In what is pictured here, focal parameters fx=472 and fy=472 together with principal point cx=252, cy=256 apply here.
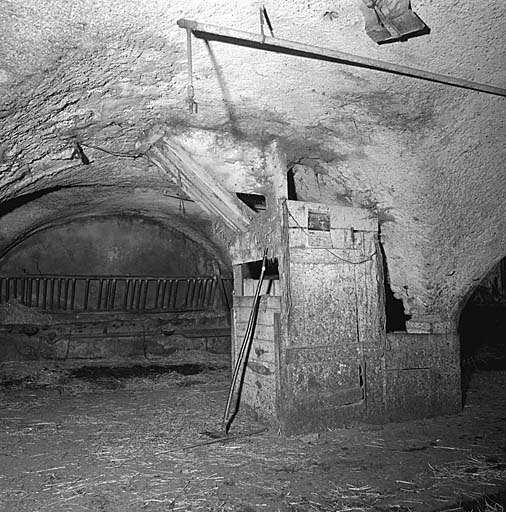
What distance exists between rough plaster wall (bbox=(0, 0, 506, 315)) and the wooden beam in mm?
121

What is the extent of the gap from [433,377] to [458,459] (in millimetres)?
1375

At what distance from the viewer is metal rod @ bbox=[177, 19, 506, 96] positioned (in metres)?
2.59

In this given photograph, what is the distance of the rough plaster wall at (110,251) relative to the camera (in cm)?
829

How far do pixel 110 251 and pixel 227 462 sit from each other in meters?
6.01

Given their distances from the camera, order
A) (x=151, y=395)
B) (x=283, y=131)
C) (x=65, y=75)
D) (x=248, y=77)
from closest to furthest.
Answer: (x=65, y=75), (x=248, y=77), (x=283, y=131), (x=151, y=395)

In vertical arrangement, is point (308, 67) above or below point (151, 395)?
above

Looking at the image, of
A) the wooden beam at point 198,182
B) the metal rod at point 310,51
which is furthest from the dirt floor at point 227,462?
the metal rod at point 310,51

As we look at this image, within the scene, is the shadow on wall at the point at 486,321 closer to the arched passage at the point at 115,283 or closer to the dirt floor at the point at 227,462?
the dirt floor at the point at 227,462

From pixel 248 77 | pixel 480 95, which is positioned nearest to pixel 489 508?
pixel 480 95

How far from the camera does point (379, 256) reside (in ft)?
15.2

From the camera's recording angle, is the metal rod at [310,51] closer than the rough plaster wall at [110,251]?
Yes

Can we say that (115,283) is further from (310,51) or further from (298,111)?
(310,51)

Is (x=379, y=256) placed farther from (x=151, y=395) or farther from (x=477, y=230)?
(x=151, y=395)

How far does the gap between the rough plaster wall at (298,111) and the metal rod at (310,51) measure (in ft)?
0.26
